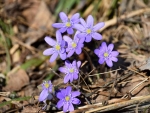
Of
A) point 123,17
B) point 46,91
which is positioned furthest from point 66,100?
point 123,17

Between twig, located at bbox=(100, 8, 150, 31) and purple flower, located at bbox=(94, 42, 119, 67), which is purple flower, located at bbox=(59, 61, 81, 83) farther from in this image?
twig, located at bbox=(100, 8, 150, 31)

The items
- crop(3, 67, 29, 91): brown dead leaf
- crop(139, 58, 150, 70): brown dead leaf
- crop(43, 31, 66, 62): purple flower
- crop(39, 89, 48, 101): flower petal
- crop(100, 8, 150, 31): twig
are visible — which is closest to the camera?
crop(39, 89, 48, 101): flower petal

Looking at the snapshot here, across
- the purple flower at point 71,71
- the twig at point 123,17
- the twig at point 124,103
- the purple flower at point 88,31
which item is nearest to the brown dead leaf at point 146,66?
the twig at point 124,103

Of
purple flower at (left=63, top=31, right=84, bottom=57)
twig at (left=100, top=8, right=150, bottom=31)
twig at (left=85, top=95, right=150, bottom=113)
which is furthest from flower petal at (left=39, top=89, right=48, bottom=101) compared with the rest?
twig at (left=100, top=8, right=150, bottom=31)

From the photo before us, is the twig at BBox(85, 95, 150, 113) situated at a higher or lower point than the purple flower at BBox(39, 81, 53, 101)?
lower

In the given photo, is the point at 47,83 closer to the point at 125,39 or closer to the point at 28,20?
the point at 125,39

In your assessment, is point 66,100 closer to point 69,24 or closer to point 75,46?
point 75,46

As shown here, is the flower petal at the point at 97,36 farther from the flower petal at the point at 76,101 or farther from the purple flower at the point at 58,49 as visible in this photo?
the flower petal at the point at 76,101

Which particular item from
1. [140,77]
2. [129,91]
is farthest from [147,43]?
[129,91]
